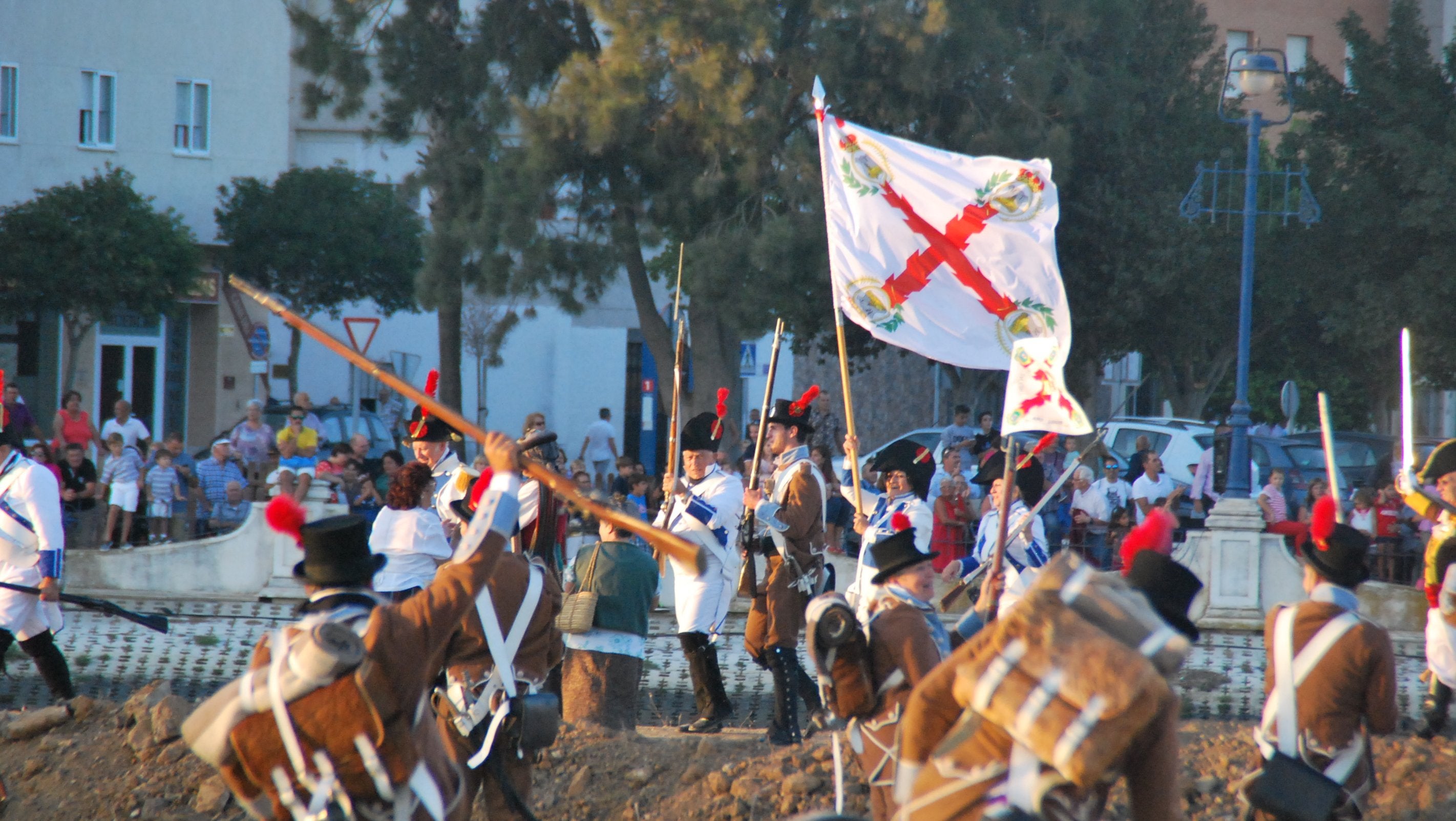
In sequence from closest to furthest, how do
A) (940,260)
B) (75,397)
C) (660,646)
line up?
(940,260) → (660,646) → (75,397)

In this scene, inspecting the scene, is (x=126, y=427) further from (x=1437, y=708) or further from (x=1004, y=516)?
(x=1004, y=516)

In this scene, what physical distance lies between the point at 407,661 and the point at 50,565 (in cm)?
501

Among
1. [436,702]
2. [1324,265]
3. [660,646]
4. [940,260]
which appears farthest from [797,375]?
[436,702]

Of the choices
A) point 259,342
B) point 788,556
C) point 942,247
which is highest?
point 942,247

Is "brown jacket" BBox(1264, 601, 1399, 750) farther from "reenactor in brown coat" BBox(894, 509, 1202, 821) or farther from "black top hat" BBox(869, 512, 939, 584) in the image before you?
"reenactor in brown coat" BBox(894, 509, 1202, 821)

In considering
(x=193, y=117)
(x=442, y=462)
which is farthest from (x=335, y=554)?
(x=193, y=117)

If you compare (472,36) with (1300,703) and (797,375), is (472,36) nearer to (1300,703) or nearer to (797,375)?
(797,375)

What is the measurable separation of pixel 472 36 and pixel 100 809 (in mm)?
14867

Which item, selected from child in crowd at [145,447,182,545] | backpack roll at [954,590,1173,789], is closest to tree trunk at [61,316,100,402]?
child in crowd at [145,447,182,545]

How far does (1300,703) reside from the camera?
188 inches

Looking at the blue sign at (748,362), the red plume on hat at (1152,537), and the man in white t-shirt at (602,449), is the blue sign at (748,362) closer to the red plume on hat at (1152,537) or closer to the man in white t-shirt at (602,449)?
the man in white t-shirt at (602,449)

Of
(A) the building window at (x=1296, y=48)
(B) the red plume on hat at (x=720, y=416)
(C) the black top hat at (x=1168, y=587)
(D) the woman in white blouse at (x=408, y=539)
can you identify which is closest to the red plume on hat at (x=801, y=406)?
(B) the red plume on hat at (x=720, y=416)

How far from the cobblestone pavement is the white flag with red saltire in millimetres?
3198

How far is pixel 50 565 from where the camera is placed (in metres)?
8.09
